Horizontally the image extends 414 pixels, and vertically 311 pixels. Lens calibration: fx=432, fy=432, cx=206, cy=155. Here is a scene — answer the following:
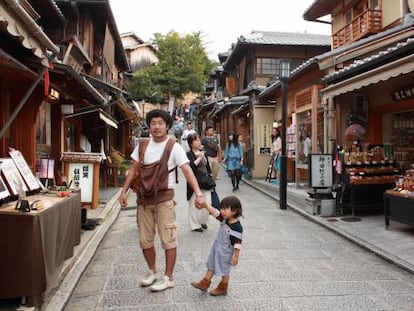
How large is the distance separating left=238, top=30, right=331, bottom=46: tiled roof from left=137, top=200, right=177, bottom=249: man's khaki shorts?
19.1m

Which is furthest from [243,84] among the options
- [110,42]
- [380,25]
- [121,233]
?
[121,233]

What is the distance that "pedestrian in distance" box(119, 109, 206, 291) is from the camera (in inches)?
194

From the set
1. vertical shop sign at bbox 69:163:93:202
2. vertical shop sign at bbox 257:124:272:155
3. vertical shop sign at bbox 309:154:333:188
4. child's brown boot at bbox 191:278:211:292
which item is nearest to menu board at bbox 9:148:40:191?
child's brown boot at bbox 191:278:211:292

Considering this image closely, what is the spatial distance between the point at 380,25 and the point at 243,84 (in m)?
11.9

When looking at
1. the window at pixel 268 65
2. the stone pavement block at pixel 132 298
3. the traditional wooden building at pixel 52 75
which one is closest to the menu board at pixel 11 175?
the traditional wooden building at pixel 52 75

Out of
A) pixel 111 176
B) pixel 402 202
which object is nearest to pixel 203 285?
pixel 402 202

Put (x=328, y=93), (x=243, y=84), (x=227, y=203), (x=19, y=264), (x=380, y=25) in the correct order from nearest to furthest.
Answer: (x=19, y=264) → (x=227, y=203) → (x=328, y=93) → (x=380, y=25) → (x=243, y=84)

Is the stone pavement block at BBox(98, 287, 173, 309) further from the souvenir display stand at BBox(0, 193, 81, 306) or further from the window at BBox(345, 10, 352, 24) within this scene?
the window at BBox(345, 10, 352, 24)

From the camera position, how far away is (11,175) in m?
5.12

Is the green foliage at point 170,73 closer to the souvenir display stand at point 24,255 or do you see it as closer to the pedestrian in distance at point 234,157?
the pedestrian in distance at point 234,157

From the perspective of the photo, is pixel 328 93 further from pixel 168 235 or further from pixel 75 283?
pixel 75 283

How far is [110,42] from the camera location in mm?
19141

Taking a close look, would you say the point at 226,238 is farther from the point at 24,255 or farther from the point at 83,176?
the point at 83,176

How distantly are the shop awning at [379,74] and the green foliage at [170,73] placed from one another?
36.8 metres
